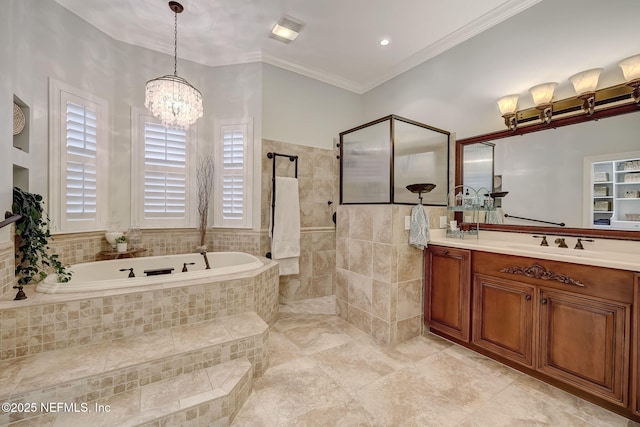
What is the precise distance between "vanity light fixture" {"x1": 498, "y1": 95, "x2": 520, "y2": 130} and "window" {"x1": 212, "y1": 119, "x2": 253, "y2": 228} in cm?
258

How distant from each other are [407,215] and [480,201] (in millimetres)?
790

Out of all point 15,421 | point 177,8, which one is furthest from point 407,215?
point 177,8

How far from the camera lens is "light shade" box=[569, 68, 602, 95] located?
5.96ft

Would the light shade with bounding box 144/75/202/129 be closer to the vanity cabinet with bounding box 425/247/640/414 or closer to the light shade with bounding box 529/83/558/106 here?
the vanity cabinet with bounding box 425/247/640/414

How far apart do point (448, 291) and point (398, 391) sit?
964mm

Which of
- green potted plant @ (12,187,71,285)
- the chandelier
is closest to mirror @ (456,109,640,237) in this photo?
the chandelier

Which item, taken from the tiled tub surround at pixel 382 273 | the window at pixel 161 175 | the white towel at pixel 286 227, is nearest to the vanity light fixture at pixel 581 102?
the tiled tub surround at pixel 382 273

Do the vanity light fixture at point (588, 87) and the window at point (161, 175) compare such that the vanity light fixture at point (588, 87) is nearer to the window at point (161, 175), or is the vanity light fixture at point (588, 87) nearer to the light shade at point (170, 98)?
the light shade at point (170, 98)

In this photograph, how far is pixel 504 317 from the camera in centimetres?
191

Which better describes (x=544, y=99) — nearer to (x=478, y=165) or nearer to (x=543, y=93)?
(x=543, y=93)

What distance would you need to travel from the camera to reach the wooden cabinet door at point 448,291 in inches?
84.0

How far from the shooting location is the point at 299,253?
3160 mm

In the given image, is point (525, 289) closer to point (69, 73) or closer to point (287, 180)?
point (287, 180)

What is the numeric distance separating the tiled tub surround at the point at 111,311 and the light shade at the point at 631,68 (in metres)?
3.00
